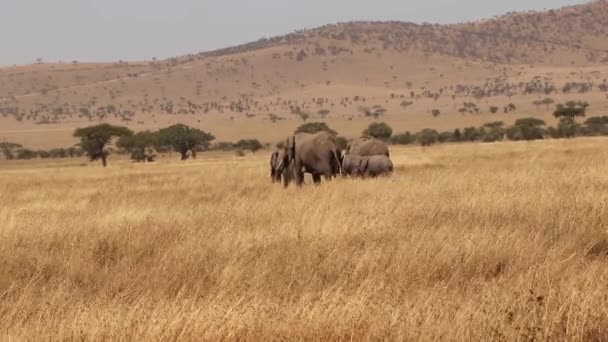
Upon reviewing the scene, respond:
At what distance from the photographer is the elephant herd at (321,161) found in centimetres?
1981

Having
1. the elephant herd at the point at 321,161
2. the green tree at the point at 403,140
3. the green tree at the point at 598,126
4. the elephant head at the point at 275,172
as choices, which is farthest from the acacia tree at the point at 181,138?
the elephant herd at the point at 321,161

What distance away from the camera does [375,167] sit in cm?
1986

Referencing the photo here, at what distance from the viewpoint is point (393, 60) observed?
543 feet

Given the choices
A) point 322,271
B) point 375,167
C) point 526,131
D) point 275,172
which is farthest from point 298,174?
point 526,131

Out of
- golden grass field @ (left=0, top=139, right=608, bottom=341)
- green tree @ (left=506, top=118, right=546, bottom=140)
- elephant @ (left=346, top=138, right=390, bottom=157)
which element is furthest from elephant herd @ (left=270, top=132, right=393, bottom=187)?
green tree @ (left=506, top=118, right=546, bottom=140)

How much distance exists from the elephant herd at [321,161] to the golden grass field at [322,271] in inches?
371

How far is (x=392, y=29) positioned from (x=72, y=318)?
194m

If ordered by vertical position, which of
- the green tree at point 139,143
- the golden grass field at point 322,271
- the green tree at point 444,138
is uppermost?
the golden grass field at point 322,271

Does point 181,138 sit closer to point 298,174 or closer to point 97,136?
point 97,136

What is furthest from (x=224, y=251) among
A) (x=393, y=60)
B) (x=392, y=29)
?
(x=392, y=29)

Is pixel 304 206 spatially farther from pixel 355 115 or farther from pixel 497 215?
pixel 355 115

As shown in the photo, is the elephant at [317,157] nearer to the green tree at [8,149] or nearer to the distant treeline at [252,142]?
the distant treeline at [252,142]

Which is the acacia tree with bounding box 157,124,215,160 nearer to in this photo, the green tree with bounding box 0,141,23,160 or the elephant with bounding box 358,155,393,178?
the green tree with bounding box 0,141,23,160

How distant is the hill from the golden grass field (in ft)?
267
